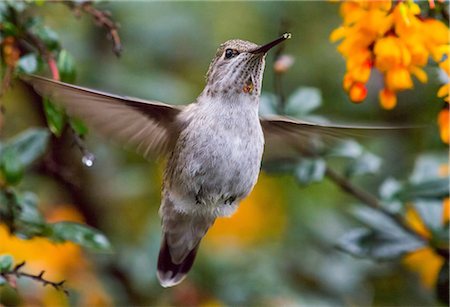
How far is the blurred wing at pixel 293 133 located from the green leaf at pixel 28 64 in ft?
1.77

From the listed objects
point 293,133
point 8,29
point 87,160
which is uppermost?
point 8,29

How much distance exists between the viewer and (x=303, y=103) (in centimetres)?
233

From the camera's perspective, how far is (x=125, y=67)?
116 inches

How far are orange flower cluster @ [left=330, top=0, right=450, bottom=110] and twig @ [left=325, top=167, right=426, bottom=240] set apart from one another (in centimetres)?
38

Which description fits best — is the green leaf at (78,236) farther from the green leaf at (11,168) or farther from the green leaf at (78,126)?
the green leaf at (78,126)

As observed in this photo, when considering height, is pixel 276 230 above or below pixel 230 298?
above

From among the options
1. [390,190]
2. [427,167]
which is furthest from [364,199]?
[427,167]

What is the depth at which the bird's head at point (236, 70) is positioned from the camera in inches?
72.7

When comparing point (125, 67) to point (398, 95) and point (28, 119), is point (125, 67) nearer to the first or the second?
point (28, 119)

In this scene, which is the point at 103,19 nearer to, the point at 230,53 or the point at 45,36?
the point at 45,36

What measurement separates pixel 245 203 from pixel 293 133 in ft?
4.13

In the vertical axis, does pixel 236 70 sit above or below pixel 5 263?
above

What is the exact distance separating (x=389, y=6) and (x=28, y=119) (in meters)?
1.52

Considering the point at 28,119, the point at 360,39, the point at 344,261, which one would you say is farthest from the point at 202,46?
the point at 360,39
